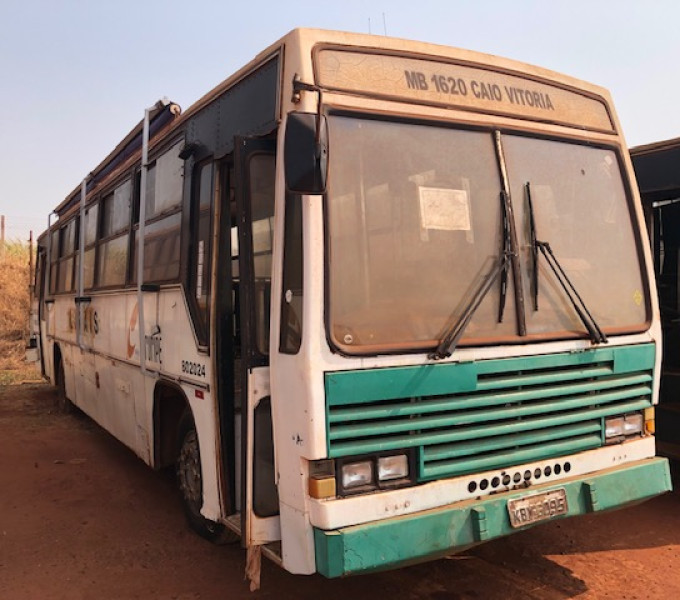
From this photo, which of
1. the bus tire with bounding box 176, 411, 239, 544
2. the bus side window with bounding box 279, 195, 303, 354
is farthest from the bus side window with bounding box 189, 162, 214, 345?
the bus side window with bounding box 279, 195, 303, 354

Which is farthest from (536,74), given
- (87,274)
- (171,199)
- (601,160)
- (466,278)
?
(87,274)

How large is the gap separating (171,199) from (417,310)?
7.86ft

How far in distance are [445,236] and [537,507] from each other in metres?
1.49

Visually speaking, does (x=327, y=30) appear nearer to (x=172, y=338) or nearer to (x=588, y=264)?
(x=588, y=264)

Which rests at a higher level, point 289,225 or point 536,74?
point 536,74

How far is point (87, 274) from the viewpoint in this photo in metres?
7.51

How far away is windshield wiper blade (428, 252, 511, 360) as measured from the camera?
3113 millimetres

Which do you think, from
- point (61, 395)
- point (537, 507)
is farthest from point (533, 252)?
point (61, 395)

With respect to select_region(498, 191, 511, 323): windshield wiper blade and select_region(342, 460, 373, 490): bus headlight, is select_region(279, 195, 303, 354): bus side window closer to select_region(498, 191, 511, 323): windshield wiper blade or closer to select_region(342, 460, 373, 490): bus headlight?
select_region(342, 460, 373, 490): bus headlight

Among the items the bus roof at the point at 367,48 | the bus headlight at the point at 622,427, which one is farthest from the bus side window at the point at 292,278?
the bus headlight at the point at 622,427

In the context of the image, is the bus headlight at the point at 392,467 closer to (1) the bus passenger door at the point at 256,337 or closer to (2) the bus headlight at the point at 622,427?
(1) the bus passenger door at the point at 256,337

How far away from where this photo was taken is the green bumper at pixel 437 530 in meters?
2.83

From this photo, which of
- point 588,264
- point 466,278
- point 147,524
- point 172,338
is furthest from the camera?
point 147,524

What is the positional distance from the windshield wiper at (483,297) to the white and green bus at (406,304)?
0.04 ft
